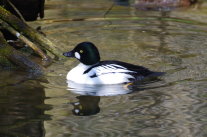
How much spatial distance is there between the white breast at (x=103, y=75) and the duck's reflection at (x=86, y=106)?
0.86 m

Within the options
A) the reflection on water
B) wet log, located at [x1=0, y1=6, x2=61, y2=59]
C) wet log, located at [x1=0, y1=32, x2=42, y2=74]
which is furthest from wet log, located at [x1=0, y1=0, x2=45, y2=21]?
the reflection on water

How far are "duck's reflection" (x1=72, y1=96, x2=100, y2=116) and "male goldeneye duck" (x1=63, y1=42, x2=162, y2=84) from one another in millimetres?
883

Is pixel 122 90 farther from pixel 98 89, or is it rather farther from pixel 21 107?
pixel 21 107

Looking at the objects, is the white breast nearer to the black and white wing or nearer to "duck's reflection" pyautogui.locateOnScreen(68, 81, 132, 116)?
the black and white wing

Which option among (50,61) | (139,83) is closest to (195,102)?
(139,83)

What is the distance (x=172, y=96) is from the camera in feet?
26.0

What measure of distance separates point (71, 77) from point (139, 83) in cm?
112

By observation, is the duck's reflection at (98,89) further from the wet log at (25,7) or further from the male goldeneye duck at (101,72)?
the wet log at (25,7)

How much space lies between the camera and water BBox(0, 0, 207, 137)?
6590 millimetres

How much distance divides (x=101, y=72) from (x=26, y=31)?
2038 millimetres

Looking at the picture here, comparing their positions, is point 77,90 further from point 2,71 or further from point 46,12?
point 46,12

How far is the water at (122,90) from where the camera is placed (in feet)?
21.6

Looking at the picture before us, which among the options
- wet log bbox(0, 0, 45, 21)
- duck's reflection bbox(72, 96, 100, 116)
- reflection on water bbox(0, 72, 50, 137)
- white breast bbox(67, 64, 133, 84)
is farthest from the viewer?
wet log bbox(0, 0, 45, 21)

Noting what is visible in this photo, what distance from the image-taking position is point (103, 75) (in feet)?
28.9
